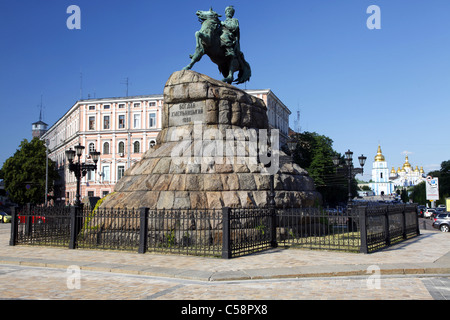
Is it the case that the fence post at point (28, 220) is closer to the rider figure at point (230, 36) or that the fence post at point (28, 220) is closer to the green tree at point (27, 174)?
→ the rider figure at point (230, 36)

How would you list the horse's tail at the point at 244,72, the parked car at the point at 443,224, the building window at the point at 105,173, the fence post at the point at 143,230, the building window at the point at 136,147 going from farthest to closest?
the building window at the point at 136,147 → the building window at the point at 105,173 → the parked car at the point at 443,224 → the horse's tail at the point at 244,72 → the fence post at the point at 143,230

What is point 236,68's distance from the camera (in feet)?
62.7

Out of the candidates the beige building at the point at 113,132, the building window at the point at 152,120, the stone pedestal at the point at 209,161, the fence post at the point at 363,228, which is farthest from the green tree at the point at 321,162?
the fence post at the point at 363,228

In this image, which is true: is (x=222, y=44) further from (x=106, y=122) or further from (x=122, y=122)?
(x=106, y=122)

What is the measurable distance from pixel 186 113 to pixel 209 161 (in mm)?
2863

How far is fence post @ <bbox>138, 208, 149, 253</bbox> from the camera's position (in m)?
12.2

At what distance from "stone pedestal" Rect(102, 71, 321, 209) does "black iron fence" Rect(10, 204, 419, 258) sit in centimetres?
68

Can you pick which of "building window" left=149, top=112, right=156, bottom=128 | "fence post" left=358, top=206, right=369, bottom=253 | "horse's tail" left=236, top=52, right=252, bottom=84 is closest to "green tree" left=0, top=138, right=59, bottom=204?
"building window" left=149, top=112, right=156, bottom=128

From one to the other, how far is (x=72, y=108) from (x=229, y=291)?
71.0m

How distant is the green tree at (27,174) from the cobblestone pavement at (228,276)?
5183cm

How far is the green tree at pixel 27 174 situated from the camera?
59.6m

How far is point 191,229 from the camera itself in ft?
41.8
